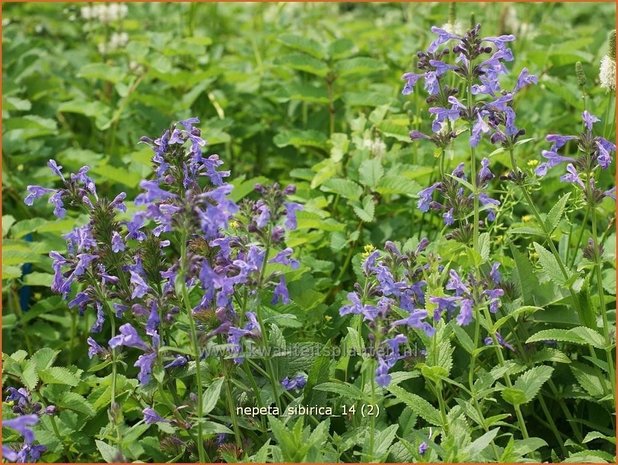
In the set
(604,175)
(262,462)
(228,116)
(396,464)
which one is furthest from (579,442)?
(228,116)

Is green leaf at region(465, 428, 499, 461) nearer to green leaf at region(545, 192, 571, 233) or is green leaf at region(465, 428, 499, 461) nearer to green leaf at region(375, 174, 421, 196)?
green leaf at region(545, 192, 571, 233)

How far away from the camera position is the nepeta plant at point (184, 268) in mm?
2316

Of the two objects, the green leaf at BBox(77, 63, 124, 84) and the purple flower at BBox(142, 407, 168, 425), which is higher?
the green leaf at BBox(77, 63, 124, 84)

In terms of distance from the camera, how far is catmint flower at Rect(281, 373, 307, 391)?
279cm

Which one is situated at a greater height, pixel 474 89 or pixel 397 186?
pixel 474 89

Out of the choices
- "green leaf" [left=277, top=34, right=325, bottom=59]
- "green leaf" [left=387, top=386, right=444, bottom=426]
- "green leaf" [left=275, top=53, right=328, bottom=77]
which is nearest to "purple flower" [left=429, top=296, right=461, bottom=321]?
"green leaf" [left=387, top=386, right=444, bottom=426]

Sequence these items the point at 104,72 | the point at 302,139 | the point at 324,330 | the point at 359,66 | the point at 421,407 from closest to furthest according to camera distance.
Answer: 1. the point at 421,407
2. the point at 324,330
3. the point at 302,139
4. the point at 359,66
5. the point at 104,72

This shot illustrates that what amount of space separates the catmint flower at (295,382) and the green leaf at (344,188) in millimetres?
978

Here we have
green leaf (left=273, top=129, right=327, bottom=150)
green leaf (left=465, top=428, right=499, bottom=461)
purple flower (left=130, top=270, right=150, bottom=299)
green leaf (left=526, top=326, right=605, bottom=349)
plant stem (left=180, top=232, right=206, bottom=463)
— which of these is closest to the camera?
plant stem (left=180, top=232, right=206, bottom=463)

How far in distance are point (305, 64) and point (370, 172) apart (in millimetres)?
933

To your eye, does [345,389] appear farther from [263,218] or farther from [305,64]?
[305,64]

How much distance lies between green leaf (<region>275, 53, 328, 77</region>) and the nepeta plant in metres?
1.75

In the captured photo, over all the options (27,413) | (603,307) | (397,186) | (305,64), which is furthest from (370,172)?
(27,413)

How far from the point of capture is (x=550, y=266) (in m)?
2.85
